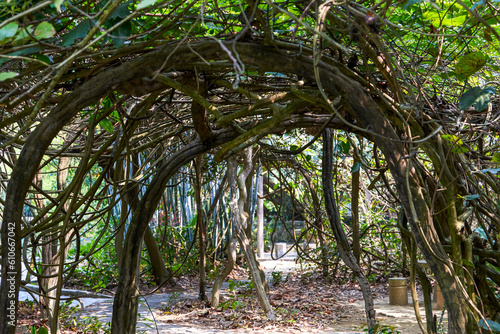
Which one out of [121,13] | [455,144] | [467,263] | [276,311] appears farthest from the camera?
[276,311]

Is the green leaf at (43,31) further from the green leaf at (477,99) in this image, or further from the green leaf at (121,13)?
the green leaf at (477,99)

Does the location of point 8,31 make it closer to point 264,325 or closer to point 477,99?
point 477,99

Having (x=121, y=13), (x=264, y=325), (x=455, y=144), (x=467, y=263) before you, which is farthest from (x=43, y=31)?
(x=264, y=325)

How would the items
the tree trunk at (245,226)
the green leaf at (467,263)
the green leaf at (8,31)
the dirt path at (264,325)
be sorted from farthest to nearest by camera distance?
the tree trunk at (245,226), the dirt path at (264,325), the green leaf at (467,263), the green leaf at (8,31)

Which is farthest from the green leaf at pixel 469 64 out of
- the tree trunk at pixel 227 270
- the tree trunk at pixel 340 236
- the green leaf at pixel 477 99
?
the tree trunk at pixel 227 270

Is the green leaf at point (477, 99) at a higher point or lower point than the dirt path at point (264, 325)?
higher

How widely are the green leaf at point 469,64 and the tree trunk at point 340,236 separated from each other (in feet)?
5.61

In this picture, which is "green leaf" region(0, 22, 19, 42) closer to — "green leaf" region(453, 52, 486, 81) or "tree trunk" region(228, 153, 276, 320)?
"green leaf" region(453, 52, 486, 81)

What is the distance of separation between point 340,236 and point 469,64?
6.15 feet

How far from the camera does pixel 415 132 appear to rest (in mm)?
1698

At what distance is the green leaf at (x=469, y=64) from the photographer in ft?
4.72

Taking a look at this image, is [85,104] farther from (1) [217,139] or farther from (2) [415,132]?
(2) [415,132]

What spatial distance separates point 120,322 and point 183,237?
6024mm

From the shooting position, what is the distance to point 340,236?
3.15 meters
